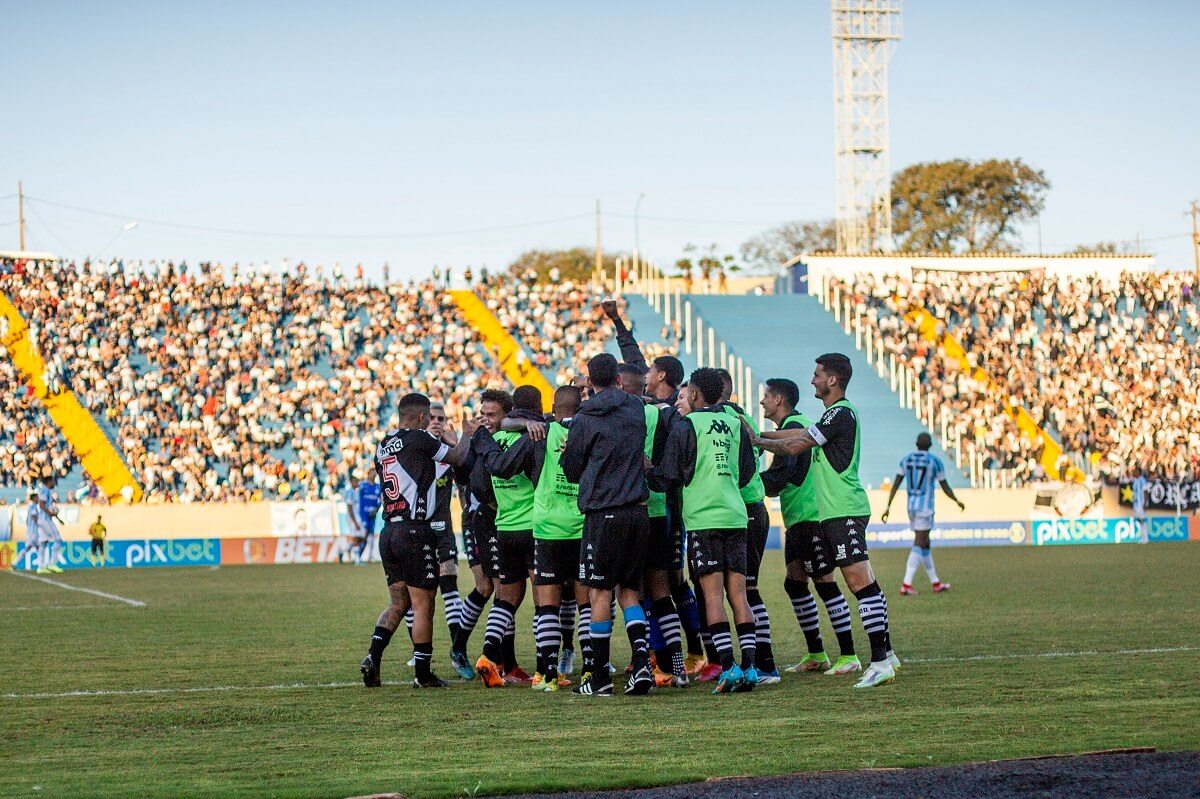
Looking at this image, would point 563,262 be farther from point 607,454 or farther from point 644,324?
point 607,454

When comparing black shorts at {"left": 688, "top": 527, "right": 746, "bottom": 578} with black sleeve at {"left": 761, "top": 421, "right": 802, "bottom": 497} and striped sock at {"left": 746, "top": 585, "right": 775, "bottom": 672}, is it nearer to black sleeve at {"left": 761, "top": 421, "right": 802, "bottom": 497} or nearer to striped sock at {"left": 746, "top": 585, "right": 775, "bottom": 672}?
striped sock at {"left": 746, "top": 585, "right": 775, "bottom": 672}

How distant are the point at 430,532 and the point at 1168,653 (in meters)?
6.31

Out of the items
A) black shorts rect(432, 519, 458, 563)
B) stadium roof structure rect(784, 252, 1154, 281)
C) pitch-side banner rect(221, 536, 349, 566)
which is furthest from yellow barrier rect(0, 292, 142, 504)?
black shorts rect(432, 519, 458, 563)

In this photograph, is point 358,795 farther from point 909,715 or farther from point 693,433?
point 693,433

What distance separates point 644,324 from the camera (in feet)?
168

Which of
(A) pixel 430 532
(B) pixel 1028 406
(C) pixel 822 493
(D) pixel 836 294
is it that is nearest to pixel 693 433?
(C) pixel 822 493

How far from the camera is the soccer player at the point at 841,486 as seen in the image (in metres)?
11.6

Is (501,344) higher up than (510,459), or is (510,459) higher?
(501,344)

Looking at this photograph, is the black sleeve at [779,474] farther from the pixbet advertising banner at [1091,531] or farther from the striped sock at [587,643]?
the pixbet advertising banner at [1091,531]

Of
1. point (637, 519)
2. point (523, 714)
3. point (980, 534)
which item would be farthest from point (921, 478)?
point (980, 534)

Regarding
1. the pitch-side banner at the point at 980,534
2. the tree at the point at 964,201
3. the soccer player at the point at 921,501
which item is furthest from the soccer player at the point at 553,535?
the tree at the point at 964,201

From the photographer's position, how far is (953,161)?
81.7m

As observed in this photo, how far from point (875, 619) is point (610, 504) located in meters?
2.25

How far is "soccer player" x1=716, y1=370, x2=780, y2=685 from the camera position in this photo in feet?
Answer: 39.4
